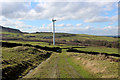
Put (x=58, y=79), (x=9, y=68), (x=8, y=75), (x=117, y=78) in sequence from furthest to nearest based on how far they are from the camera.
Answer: (x=9, y=68) → (x=8, y=75) → (x=58, y=79) → (x=117, y=78)

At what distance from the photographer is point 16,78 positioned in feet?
73.4

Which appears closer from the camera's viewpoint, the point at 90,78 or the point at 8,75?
the point at 90,78

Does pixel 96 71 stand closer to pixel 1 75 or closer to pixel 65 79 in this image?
pixel 65 79

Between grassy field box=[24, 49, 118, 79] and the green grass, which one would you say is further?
grassy field box=[24, 49, 118, 79]

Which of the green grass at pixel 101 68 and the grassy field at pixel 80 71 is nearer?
the green grass at pixel 101 68

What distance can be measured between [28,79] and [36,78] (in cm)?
139

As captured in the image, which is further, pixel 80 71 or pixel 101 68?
pixel 80 71

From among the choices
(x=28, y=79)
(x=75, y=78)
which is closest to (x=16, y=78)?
(x=28, y=79)

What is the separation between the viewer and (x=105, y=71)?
2266 centimetres

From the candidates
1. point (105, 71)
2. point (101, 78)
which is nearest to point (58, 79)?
point (101, 78)

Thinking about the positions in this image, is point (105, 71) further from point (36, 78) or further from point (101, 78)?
point (36, 78)

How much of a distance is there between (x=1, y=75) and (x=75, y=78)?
1260 centimetres

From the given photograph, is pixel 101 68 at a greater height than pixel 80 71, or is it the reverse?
pixel 101 68

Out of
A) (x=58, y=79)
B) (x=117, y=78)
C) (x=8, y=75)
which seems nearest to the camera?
(x=117, y=78)
